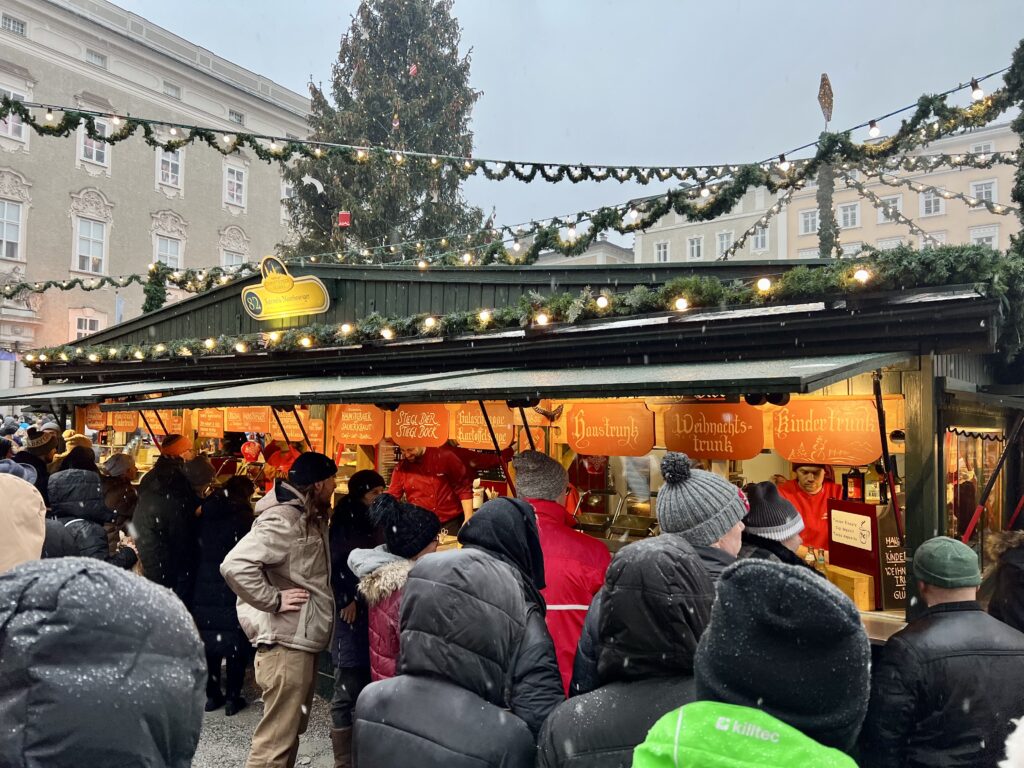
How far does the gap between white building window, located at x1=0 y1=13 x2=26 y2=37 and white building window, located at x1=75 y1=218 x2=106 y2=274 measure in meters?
7.05

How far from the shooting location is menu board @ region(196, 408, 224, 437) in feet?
30.8

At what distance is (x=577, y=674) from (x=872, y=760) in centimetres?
116

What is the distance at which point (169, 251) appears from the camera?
97.3ft

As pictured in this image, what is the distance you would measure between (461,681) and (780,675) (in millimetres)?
1134

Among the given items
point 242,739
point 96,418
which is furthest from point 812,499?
point 96,418

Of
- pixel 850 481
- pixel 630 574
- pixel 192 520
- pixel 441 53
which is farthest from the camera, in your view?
pixel 441 53

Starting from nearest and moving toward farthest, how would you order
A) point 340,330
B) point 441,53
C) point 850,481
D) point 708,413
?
1. point 708,413
2. point 850,481
3. point 340,330
4. point 441,53

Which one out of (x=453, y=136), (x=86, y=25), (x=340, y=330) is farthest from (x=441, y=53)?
(x=340, y=330)

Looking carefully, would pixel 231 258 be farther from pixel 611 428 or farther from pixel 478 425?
pixel 611 428

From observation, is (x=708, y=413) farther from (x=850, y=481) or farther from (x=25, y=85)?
(x=25, y=85)

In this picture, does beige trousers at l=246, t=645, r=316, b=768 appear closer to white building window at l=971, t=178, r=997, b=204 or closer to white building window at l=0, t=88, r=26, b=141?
white building window at l=0, t=88, r=26, b=141

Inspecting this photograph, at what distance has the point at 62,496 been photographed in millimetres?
4379

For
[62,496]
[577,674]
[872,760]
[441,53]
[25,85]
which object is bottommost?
[872,760]

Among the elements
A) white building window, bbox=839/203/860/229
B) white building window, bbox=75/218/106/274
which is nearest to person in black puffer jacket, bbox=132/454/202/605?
white building window, bbox=75/218/106/274
